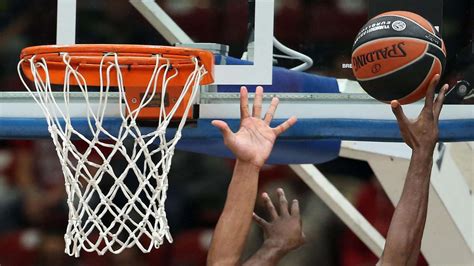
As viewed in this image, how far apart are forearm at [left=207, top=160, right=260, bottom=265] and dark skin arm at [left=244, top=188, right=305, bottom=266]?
244 millimetres

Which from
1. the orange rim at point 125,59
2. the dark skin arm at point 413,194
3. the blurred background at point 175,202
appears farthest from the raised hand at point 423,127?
the blurred background at point 175,202

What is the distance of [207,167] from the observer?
197 inches

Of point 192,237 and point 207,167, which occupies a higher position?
point 207,167

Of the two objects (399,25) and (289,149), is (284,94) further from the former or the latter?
(399,25)

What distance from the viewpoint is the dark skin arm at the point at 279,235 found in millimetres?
2789

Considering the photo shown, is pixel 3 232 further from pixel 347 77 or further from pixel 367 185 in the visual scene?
pixel 347 77

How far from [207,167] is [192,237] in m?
0.34

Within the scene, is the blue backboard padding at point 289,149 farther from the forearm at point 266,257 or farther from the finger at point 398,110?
the finger at point 398,110

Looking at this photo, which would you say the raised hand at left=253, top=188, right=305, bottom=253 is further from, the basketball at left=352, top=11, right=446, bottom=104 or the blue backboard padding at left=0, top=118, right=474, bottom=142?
the basketball at left=352, top=11, right=446, bottom=104

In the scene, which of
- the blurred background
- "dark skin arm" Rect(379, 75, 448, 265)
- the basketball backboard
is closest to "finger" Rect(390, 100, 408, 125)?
"dark skin arm" Rect(379, 75, 448, 265)

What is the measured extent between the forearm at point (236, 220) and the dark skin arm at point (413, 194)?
0.34 metres

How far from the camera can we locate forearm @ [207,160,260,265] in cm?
250

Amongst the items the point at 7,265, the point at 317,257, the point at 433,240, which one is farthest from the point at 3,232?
the point at 433,240

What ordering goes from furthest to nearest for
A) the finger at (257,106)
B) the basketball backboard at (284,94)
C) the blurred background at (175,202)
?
the blurred background at (175,202), the basketball backboard at (284,94), the finger at (257,106)
